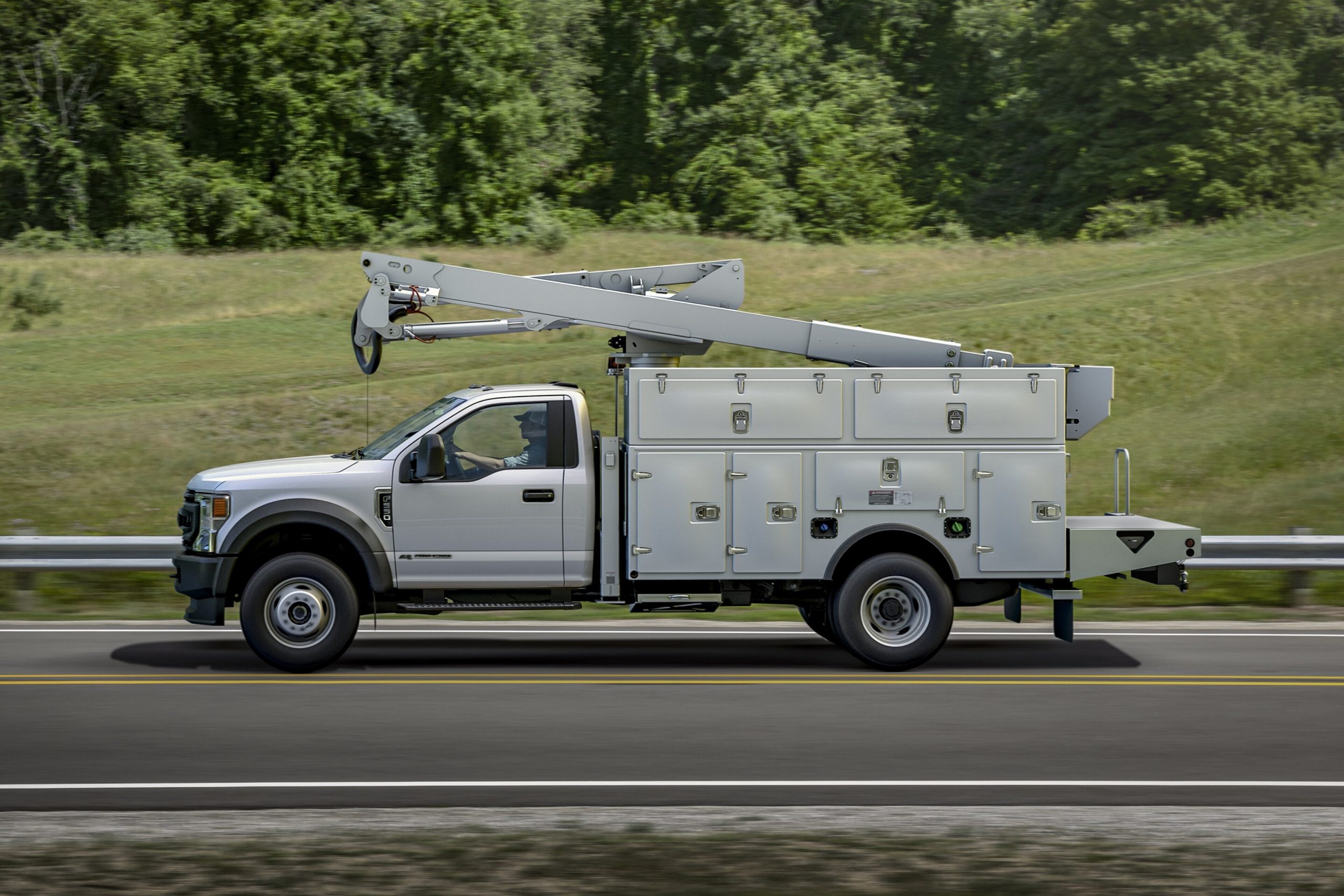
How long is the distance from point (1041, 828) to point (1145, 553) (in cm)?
475

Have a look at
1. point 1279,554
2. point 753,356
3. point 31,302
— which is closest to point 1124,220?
point 753,356

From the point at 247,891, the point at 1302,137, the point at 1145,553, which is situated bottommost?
the point at 247,891

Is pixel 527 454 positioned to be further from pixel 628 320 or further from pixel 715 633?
pixel 715 633

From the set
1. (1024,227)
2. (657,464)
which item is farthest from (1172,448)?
(1024,227)

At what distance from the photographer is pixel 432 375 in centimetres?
2550

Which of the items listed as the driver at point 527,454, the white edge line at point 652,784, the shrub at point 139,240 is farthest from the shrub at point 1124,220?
the white edge line at point 652,784

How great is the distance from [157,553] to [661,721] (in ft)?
20.9

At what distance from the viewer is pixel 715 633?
1308 cm

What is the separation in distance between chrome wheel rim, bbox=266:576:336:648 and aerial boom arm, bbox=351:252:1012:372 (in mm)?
1767

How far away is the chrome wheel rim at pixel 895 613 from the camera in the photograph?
434 inches

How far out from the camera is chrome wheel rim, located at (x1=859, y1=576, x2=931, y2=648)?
11016mm

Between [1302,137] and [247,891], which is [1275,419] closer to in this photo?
[247,891]

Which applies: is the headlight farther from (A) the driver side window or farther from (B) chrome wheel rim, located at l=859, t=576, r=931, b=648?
(B) chrome wheel rim, located at l=859, t=576, r=931, b=648

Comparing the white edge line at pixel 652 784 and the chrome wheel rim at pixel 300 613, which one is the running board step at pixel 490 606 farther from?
the white edge line at pixel 652 784
